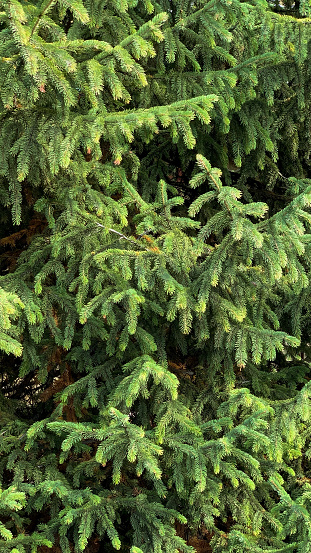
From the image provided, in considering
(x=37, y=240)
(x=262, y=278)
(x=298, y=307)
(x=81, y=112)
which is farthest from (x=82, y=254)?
(x=298, y=307)

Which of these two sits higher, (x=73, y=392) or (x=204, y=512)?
(x=73, y=392)

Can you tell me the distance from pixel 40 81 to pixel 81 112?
0.90 meters

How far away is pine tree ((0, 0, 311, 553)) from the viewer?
8.66 feet

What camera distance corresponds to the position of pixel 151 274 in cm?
289

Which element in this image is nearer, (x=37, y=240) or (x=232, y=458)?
(x=232, y=458)

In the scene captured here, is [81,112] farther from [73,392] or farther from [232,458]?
[232,458]

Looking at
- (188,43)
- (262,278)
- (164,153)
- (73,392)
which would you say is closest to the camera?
(262,278)

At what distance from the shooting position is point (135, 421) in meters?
3.81

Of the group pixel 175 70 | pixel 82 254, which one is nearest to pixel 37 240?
pixel 82 254

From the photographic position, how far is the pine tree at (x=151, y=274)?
2.64m

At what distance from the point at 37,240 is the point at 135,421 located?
5.30ft

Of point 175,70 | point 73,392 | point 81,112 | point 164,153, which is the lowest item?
point 73,392

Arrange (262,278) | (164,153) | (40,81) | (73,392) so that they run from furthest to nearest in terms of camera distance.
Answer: (164,153) → (73,392) → (262,278) → (40,81)

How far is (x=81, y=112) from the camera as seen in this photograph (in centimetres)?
323
